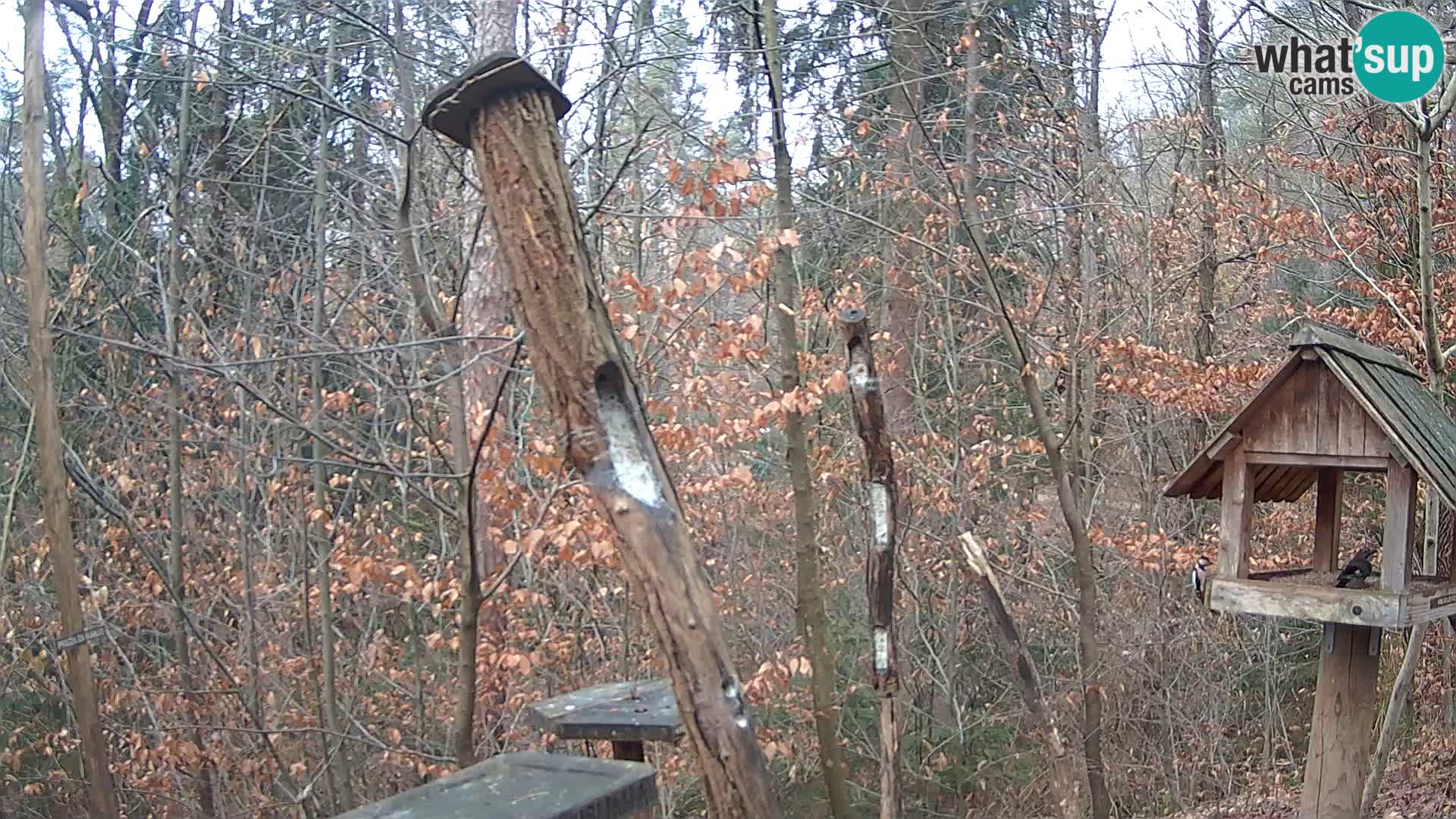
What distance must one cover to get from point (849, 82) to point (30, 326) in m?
6.54

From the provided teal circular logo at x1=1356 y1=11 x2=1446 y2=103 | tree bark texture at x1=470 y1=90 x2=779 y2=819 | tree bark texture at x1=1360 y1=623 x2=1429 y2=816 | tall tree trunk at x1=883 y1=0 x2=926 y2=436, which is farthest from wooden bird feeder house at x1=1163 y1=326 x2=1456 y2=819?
tall tree trunk at x1=883 y1=0 x2=926 y2=436

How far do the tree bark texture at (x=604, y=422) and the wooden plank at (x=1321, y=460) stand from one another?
241 centimetres

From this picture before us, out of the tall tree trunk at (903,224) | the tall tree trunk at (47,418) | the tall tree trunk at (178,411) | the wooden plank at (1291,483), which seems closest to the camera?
the wooden plank at (1291,483)

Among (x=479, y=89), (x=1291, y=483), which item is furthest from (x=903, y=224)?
(x=479, y=89)

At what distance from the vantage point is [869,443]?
458 centimetres

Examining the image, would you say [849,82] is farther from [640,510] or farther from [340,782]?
[640,510]

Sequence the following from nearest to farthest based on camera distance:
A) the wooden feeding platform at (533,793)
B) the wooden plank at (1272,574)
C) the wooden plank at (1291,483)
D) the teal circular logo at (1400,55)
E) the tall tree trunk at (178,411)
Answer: the wooden feeding platform at (533,793)
the wooden plank at (1272,574)
the wooden plank at (1291,483)
the teal circular logo at (1400,55)
the tall tree trunk at (178,411)

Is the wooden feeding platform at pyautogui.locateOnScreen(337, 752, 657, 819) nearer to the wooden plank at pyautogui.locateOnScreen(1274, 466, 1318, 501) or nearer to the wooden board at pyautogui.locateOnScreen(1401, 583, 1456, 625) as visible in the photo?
the wooden board at pyautogui.locateOnScreen(1401, 583, 1456, 625)

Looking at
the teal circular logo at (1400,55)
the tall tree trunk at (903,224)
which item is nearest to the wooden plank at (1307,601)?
the teal circular logo at (1400,55)

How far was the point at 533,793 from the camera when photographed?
2.77 metres

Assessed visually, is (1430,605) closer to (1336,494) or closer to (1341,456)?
(1341,456)

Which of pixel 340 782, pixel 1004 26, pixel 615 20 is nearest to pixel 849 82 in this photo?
pixel 1004 26

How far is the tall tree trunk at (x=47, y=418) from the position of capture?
588 centimetres

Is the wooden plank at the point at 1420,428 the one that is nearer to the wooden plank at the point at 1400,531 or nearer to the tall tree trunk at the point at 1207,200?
the wooden plank at the point at 1400,531
